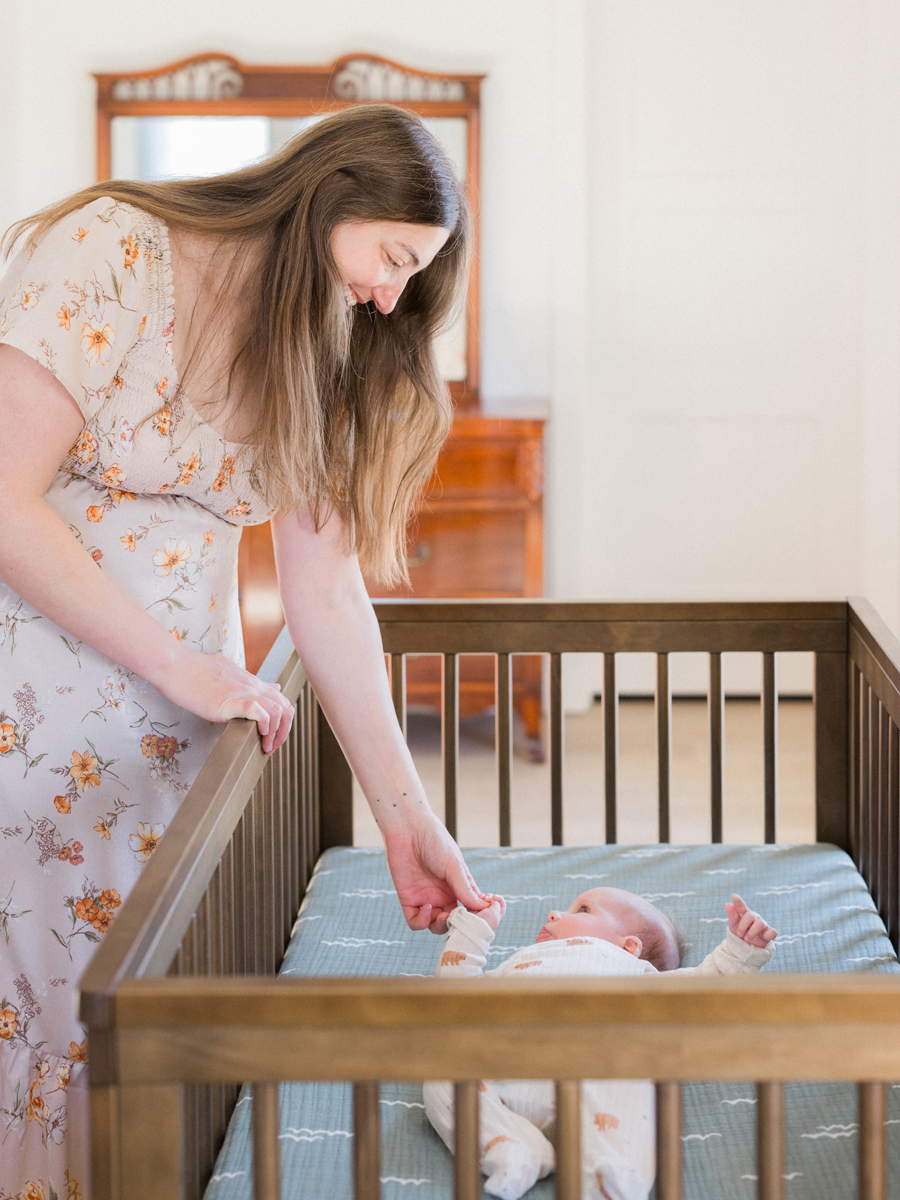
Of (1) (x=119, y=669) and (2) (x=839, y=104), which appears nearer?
(1) (x=119, y=669)

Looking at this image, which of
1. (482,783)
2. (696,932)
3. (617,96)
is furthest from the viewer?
(617,96)

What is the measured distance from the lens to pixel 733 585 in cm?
371

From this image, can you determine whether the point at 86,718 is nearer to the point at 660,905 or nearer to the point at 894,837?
the point at 660,905

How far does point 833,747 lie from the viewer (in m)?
1.77

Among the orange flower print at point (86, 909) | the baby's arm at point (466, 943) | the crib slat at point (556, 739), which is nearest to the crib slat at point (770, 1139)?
the baby's arm at point (466, 943)

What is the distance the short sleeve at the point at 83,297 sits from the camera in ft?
3.02

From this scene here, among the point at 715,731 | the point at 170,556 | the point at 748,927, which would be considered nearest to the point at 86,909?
the point at 170,556

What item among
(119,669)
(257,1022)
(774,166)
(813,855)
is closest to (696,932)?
(813,855)

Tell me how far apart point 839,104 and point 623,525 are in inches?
51.3

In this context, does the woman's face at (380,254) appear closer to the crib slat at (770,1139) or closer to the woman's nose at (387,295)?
the woman's nose at (387,295)

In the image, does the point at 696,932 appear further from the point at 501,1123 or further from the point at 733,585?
the point at 733,585

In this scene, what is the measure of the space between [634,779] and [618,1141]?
6.88 feet

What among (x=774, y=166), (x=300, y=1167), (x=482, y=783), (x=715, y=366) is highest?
(x=774, y=166)

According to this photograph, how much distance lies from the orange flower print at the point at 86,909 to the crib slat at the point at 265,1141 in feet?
1.21
